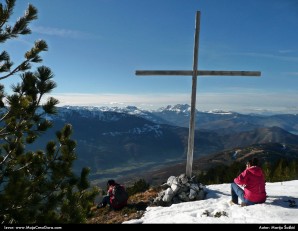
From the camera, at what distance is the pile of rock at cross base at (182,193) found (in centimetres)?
1439

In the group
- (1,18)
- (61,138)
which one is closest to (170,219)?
(61,138)

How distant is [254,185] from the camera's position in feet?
37.0

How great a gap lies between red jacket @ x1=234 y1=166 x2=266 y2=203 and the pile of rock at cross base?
3319 millimetres

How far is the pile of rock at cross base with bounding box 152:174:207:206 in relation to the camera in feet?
47.2

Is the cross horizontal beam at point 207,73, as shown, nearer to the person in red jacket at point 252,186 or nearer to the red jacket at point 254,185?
the person in red jacket at point 252,186

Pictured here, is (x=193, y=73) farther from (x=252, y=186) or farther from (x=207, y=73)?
(x=252, y=186)

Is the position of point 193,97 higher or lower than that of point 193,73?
lower

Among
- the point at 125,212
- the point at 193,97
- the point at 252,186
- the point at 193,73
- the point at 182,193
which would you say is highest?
the point at 193,73

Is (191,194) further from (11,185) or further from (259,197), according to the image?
(11,185)

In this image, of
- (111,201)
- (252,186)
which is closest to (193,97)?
(252,186)

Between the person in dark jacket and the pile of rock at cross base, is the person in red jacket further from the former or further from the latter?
the person in dark jacket

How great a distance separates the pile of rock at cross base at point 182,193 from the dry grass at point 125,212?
0.87 m

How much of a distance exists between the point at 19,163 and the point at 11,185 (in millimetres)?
1673

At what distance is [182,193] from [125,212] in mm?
2673
